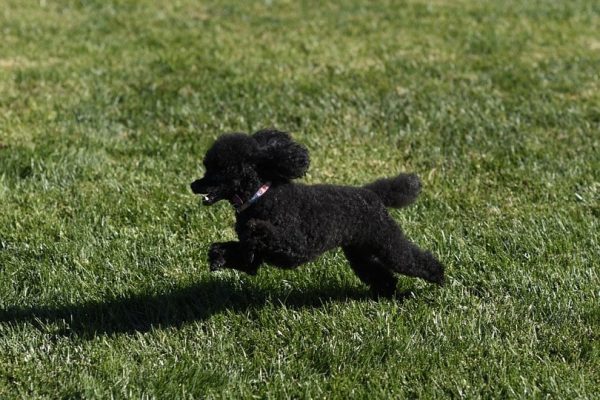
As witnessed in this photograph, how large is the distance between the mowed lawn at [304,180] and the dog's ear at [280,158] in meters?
0.90

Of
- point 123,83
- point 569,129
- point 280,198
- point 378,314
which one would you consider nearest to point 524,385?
point 378,314

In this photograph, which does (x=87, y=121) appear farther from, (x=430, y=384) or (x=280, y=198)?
(x=430, y=384)

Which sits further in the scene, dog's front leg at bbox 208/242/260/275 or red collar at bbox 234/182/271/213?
red collar at bbox 234/182/271/213

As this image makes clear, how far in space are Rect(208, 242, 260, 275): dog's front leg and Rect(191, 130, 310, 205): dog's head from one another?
22cm

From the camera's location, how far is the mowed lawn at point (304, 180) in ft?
14.0

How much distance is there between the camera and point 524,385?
4.09 m

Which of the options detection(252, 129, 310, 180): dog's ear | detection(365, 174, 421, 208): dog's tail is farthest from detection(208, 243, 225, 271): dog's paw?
detection(365, 174, 421, 208): dog's tail

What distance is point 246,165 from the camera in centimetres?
412

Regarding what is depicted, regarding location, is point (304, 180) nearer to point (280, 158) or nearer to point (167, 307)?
point (167, 307)

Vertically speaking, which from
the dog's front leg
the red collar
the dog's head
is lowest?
the dog's front leg

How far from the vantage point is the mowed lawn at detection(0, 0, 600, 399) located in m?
4.28

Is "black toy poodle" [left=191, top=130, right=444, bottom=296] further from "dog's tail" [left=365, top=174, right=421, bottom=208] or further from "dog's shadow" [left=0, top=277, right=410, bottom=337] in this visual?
"dog's shadow" [left=0, top=277, right=410, bottom=337]

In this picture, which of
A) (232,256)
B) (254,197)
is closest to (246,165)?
(254,197)

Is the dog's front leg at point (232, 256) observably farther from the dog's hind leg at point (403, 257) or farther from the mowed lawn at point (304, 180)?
the dog's hind leg at point (403, 257)
